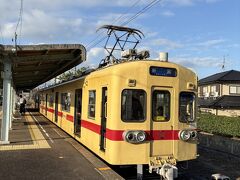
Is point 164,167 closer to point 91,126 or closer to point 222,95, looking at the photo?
point 91,126

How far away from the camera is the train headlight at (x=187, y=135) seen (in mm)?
9617

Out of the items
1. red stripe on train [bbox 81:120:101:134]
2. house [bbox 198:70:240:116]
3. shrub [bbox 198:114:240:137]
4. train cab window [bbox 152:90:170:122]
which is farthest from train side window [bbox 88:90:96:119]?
house [bbox 198:70:240:116]

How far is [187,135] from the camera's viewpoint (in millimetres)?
9703

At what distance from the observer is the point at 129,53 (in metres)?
10.9

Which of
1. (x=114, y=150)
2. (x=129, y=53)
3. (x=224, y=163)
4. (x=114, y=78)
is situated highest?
(x=129, y=53)

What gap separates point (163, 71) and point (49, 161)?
3.96 metres

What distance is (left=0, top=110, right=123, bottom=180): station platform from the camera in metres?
8.95

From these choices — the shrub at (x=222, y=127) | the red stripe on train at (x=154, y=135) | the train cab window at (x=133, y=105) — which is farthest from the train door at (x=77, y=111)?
the shrub at (x=222, y=127)

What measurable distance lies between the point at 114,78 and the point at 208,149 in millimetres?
7737

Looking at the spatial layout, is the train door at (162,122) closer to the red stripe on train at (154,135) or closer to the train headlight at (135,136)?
Result: the red stripe on train at (154,135)

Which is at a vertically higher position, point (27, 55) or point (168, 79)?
point (27, 55)

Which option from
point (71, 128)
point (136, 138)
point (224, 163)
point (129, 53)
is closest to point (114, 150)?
point (136, 138)

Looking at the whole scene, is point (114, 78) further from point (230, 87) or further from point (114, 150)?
point (230, 87)

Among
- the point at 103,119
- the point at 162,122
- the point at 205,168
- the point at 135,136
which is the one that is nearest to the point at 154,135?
the point at 162,122
